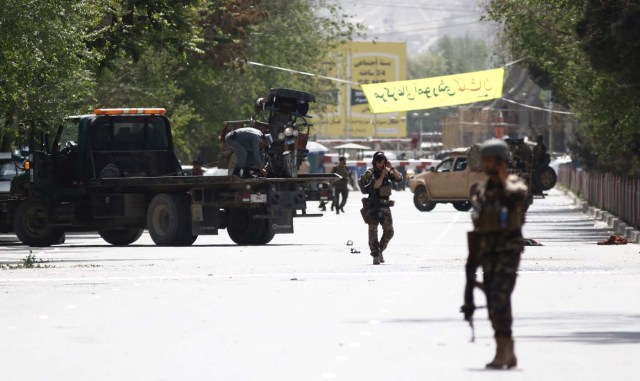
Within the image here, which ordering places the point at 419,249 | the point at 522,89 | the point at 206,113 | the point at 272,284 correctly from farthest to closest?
the point at 522,89 < the point at 206,113 < the point at 419,249 < the point at 272,284

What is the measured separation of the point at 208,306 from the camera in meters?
19.0

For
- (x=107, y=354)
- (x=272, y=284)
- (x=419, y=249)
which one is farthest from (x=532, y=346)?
(x=419, y=249)

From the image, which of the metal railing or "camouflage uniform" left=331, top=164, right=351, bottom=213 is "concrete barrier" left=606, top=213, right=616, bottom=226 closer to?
the metal railing

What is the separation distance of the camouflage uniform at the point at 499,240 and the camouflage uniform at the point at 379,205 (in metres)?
14.2

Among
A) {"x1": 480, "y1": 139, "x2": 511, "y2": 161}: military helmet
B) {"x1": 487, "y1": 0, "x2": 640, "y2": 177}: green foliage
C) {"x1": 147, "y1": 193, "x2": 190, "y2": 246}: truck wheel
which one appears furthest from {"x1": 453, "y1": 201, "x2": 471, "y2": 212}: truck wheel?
{"x1": 480, "y1": 139, "x2": 511, "y2": 161}: military helmet

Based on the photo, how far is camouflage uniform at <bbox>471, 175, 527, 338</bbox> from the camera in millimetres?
12781

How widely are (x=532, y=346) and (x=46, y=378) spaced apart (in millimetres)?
4078

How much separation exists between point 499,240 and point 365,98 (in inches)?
6761

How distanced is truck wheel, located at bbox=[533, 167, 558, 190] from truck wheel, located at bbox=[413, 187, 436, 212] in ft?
14.0

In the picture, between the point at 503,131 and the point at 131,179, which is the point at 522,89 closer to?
the point at 503,131

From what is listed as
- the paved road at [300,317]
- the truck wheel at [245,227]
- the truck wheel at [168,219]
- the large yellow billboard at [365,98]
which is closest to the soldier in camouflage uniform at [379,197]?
the paved road at [300,317]

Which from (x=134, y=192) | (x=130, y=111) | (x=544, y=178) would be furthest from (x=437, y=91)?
(x=134, y=192)

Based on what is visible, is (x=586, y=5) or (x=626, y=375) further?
(x=586, y=5)

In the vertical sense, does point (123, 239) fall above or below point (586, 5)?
below
